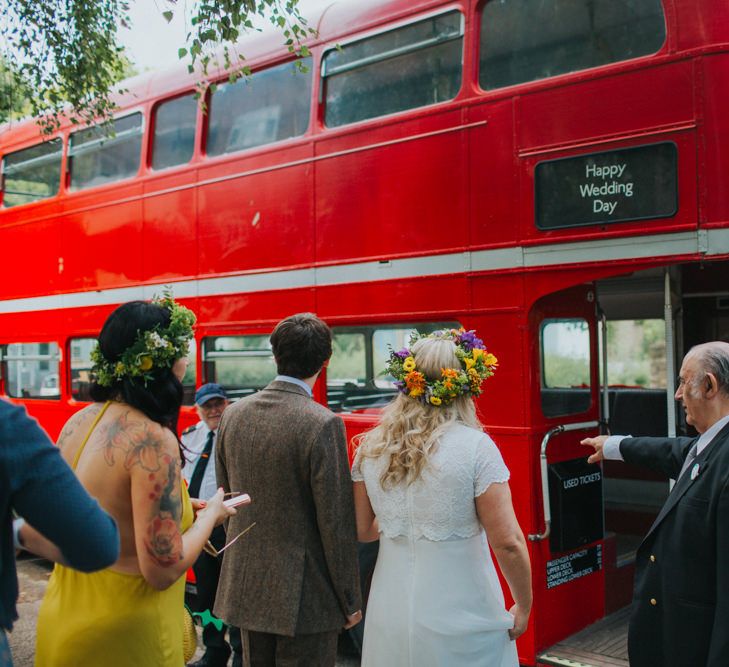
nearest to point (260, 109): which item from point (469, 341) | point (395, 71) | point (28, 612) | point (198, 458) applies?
point (395, 71)

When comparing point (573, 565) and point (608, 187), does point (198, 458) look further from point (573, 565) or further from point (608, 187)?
point (608, 187)

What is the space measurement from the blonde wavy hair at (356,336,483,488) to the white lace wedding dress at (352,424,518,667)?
0.04 m

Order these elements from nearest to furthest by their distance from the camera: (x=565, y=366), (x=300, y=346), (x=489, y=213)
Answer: (x=300, y=346) < (x=489, y=213) < (x=565, y=366)

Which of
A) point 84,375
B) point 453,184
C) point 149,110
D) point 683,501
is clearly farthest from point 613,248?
point 84,375

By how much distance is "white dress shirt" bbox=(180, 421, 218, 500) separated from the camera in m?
5.02

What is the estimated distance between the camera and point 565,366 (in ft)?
16.5

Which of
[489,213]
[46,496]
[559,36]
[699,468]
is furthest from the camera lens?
[489,213]

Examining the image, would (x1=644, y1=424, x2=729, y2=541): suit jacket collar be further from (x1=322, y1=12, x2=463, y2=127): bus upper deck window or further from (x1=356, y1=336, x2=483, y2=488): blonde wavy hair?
(x1=322, y1=12, x2=463, y2=127): bus upper deck window

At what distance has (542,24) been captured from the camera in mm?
4566

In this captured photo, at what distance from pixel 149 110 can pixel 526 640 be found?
5.10 metres

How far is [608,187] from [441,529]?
228 centimetres

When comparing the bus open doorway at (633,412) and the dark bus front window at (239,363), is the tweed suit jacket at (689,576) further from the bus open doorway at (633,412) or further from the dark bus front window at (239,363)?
the dark bus front window at (239,363)

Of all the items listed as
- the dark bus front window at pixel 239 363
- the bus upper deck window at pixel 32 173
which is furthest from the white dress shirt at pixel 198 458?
the bus upper deck window at pixel 32 173

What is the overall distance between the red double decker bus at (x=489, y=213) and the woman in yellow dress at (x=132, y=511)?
251cm
